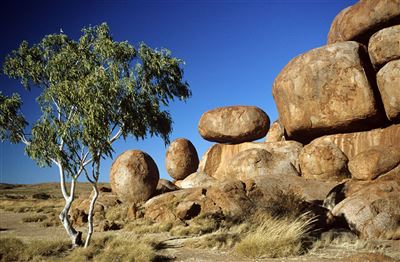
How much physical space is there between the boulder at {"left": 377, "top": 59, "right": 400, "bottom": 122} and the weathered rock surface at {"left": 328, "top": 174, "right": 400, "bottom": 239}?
7.59 meters

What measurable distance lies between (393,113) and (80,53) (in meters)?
17.1

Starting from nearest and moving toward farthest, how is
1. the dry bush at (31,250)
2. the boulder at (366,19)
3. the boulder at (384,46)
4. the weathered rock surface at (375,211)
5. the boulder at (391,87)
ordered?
the dry bush at (31,250)
the weathered rock surface at (375,211)
the boulder at (391,87)
the boulder at (384,46)
the boulder at (366,19)

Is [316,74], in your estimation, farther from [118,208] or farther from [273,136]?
[118,208]

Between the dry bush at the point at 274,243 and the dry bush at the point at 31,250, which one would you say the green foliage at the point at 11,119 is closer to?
the dry bush at the point at 31,250

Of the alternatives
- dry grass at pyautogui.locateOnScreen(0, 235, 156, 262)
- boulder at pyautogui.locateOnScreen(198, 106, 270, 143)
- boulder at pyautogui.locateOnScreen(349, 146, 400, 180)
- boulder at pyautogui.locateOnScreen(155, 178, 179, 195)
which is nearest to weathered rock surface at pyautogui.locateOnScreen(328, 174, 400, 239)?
boulder at pyautogui.locateOnScreen(349, 146, 400, 180)

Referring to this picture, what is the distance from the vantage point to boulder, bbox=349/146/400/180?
17.9 meters

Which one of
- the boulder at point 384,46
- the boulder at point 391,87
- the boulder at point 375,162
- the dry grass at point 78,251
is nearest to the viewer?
the dry grass at point 78,251

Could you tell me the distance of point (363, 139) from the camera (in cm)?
2231

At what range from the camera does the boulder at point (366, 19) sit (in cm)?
2136

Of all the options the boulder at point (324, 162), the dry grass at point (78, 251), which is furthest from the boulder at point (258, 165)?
the dry grass at point (78, 251)

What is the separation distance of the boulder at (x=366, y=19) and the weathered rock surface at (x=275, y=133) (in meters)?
8.15

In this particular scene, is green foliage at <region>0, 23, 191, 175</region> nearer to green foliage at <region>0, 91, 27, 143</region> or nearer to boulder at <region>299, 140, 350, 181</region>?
green foliage at <region>0, 91, 27, 143</region>

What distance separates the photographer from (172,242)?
1273 cm

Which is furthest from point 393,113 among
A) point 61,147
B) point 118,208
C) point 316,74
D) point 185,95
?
point 61,147
